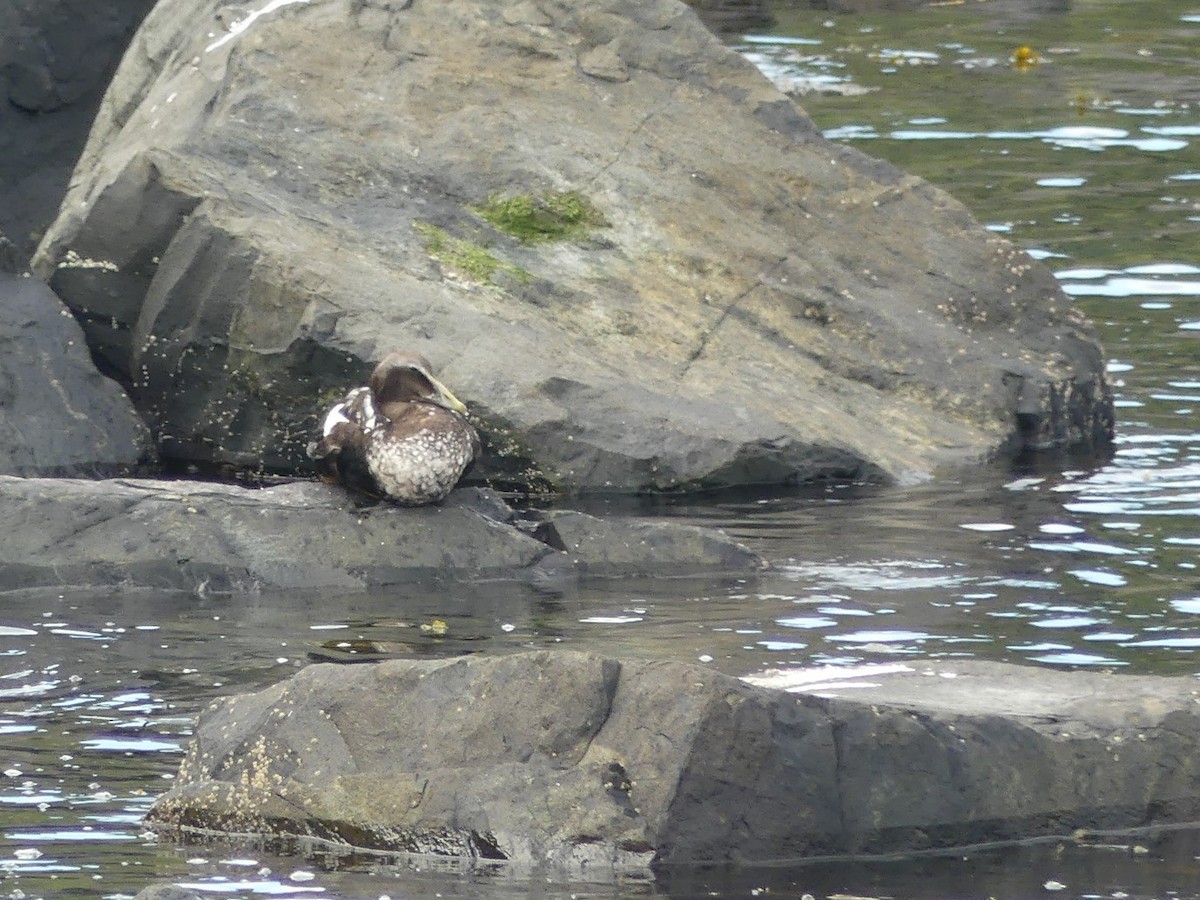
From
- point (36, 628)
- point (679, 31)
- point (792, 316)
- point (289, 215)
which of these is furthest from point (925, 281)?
point (36, 628)

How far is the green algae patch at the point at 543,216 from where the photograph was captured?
1084cm

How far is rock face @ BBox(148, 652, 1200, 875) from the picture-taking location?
5.16 meters

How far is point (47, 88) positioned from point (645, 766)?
9575 mm

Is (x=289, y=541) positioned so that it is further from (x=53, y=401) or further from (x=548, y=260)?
(x=548, y=260)

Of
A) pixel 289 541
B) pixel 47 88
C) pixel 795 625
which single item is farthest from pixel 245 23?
pixel 795 625

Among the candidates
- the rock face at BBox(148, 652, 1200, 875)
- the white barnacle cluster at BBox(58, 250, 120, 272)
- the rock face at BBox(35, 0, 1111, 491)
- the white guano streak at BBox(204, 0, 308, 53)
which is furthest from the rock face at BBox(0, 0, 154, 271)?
the rock face at BBox(148, 652, 1200, 875)

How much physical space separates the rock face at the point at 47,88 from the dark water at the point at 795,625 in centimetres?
564

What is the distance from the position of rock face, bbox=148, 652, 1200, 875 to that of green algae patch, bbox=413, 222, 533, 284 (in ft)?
16.1

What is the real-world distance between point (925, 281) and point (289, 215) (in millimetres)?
3105

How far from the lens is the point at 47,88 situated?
13680mm

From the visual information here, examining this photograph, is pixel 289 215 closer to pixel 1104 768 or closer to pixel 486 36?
pixel 486 36

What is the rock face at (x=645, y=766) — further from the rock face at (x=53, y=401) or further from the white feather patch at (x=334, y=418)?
the rock face at (x=53, y=401)

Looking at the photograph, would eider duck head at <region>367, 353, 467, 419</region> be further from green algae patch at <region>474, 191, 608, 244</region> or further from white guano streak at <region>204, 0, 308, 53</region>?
white guano streak at <region>204, 0, 308, 53</region>

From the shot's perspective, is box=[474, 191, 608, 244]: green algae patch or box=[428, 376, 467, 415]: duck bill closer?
box=[428, 376, 467, 415]: duck bill
